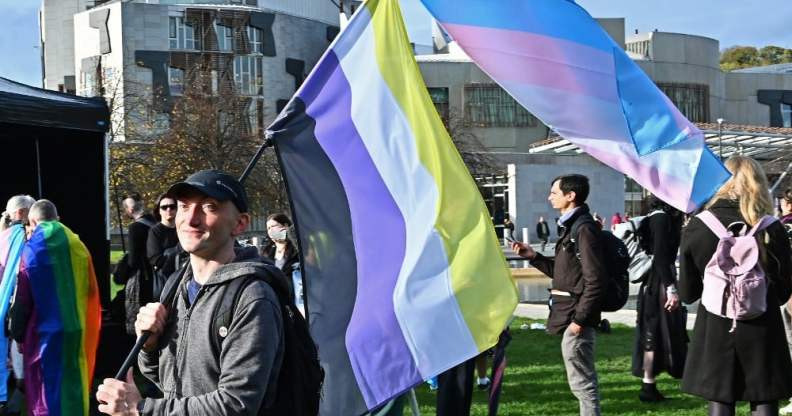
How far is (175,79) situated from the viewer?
224 ft

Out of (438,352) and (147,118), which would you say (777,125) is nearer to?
(147,118)

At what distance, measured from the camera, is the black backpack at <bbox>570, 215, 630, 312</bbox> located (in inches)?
267

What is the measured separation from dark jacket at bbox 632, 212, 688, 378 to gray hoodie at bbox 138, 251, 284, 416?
5.90 metres

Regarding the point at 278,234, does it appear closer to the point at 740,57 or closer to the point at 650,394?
the point at 650,394

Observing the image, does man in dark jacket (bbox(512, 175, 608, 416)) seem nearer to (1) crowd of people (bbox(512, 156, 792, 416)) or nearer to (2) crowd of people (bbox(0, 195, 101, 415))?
(1) crowd of people (bbox(512, 156, 792, 416))

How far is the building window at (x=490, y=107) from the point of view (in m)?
70.3

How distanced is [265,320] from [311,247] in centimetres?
172

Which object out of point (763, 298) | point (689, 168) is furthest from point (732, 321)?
point (689, 168)

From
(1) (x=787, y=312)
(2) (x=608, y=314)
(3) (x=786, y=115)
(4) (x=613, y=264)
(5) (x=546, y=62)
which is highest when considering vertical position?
(3) (x=786, y=115)

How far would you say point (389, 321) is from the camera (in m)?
4.54

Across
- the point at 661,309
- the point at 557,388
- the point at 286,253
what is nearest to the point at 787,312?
the point at 661,309

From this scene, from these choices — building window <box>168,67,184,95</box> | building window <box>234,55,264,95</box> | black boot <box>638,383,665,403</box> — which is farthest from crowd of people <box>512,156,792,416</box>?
building window <box>234,55,264,95</box>

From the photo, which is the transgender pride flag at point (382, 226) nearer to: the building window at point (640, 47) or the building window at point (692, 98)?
the building window at point (692, 98)

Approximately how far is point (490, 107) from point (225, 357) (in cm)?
6854
